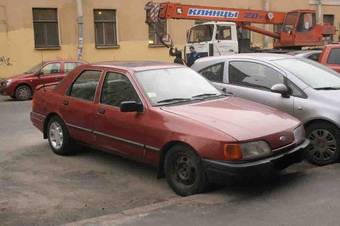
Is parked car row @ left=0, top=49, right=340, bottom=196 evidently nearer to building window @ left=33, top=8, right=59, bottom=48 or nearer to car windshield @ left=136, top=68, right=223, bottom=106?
car windshield @ left=136, top=68, right=223, bottom=106

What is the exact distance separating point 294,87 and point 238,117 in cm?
181

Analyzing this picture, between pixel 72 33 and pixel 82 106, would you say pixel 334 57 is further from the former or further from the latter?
pixel 72 33

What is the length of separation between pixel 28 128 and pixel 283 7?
22.9 m

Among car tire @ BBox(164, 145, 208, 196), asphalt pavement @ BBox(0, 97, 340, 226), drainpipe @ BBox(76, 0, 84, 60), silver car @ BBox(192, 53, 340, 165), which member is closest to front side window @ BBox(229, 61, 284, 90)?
silver car @ BBox(192, 53, 340, 165)

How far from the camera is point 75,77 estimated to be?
782 cm

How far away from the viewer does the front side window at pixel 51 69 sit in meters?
17.7

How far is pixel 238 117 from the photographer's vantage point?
5.96 meters

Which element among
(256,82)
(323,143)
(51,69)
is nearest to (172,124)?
(323,143)

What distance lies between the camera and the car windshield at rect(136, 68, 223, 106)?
6.50 metres

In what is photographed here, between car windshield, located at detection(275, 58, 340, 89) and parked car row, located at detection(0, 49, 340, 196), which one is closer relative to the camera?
parked car row, located at detection(0, 49, 340, 196)

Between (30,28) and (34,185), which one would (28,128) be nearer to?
(34,185)

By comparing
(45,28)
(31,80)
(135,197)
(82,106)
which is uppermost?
(45,28)

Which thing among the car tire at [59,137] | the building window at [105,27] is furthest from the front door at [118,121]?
the building window at [105,27]

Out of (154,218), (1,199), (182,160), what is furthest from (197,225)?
(1,199)
